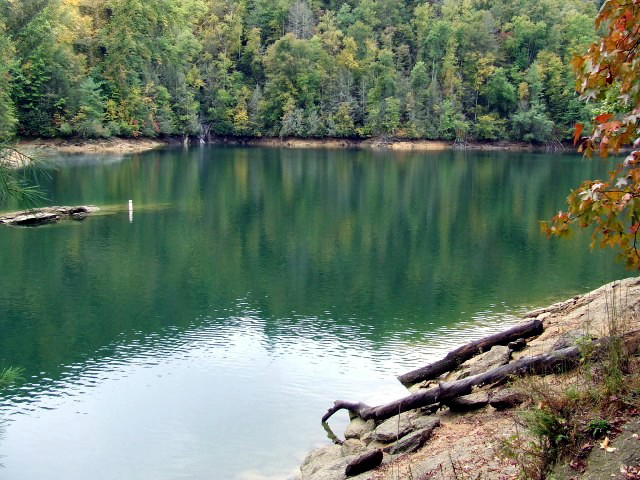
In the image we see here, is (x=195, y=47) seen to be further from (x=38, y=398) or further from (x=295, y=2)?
(x=38, y=398)

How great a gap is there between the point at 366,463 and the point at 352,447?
2135 millimetres

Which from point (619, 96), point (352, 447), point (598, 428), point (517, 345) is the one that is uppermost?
point (619, 96)

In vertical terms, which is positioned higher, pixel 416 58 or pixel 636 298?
pixel 416 58

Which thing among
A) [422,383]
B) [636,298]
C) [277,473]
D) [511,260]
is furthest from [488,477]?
[511,260]

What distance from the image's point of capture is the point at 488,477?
24.5 ft

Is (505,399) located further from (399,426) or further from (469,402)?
(399,426)

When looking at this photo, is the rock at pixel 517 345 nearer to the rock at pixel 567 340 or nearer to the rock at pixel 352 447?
the rock at pixel 567 340

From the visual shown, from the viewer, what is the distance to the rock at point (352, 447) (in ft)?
39.3

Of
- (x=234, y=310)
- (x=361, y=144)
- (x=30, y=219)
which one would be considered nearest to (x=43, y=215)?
(x=30, y=219)

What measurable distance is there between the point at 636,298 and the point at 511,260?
1899cm

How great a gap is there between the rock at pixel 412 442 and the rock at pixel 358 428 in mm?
2669

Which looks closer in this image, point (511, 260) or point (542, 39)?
point (511, 260)

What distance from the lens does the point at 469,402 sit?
11125mm

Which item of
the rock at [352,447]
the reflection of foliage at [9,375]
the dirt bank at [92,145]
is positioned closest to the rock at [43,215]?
the reflection of foliage at [9,375]
